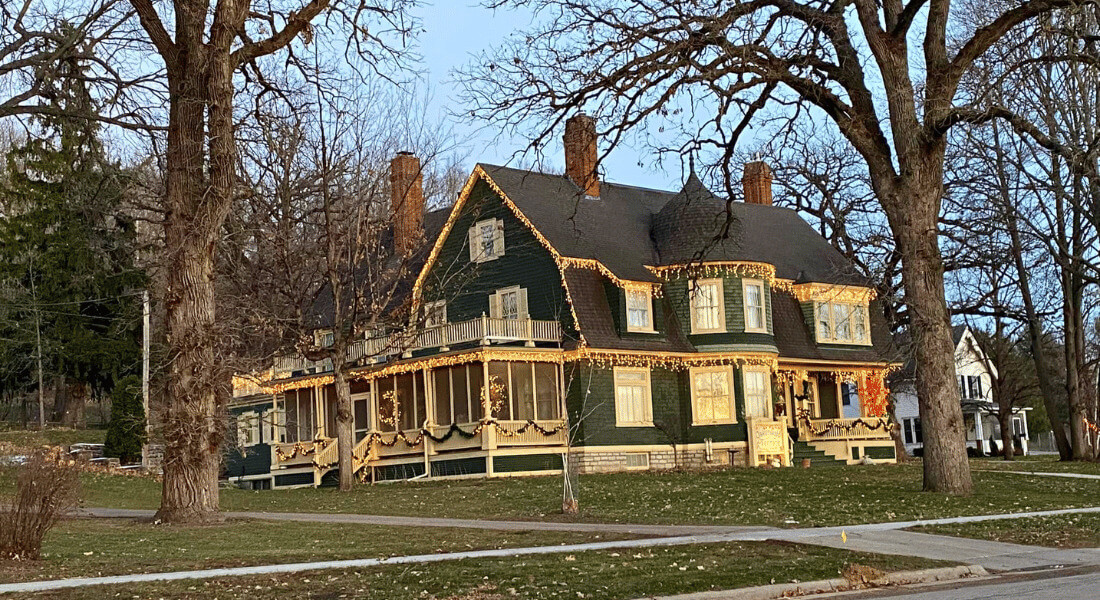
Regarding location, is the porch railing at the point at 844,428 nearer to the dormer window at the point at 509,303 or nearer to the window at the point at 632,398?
the window at the point at 632,398

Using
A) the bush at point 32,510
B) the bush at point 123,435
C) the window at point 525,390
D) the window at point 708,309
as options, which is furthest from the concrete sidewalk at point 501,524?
the bush at point 123,435

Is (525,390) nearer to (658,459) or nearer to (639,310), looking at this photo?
(639,310)

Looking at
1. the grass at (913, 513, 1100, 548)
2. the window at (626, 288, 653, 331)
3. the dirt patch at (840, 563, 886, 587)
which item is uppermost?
the window at (626, 288, 653, 331)

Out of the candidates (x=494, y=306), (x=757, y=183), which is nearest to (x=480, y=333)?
(x=494, y=306)

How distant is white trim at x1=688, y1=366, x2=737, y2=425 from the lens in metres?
36.3

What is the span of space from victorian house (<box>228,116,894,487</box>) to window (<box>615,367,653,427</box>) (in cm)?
5

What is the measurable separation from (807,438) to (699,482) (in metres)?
12.9

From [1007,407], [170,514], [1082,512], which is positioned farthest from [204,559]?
[1007,407]

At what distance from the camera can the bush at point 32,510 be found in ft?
42.5

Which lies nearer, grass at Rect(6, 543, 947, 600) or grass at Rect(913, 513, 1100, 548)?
grass at Rect(6, 543, 947, 600)

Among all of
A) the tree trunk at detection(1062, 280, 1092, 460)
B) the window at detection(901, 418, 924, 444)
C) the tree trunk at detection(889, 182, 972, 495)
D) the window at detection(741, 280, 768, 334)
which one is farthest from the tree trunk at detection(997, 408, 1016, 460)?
the tree trunk at detection(889, 182, 972, 495)

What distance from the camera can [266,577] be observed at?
12078mm

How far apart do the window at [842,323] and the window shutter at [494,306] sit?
35.8 feet

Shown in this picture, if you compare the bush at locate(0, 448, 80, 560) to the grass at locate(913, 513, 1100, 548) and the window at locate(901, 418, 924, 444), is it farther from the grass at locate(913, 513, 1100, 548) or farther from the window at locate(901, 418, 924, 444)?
the window at locate(901, 418, 924, 444)
